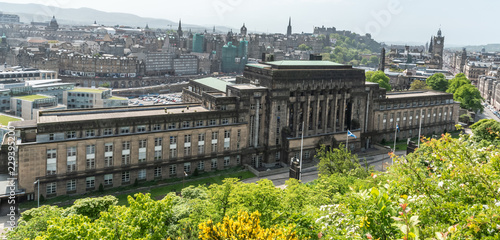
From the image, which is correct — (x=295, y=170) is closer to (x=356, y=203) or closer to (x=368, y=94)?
(x=368, y=94)

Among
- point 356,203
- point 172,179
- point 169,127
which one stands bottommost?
point 172,179

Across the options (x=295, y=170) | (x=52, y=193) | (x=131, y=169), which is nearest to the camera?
(x=52, y=193)

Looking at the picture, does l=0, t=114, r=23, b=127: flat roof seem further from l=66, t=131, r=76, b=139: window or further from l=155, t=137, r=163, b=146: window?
l=155, t=137, r=163, b=146: window

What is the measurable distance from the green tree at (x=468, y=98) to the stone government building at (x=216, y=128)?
4690 cm

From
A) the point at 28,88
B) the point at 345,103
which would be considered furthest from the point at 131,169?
the point at 28,88

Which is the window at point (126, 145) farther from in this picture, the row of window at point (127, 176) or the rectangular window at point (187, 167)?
the rectangular window at point (187, 167)

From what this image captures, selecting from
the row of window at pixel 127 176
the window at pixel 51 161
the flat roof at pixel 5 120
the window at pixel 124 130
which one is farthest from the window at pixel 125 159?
the flat roof at pixel 5 120

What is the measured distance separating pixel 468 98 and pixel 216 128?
378 feet

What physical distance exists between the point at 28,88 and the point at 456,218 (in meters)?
134

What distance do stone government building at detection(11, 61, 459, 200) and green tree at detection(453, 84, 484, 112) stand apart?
46.9 metres

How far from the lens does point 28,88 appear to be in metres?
131

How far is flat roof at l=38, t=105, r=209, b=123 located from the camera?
240 ft

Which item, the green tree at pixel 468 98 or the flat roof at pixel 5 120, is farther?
the green tree at pixel 468 98

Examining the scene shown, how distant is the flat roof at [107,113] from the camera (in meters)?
73.0
